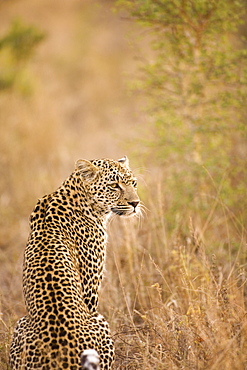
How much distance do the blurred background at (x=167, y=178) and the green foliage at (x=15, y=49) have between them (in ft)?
0.11

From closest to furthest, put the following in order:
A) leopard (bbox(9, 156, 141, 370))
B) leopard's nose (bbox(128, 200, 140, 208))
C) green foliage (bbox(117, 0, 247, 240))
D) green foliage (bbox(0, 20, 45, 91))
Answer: leopard (bbox(9, 156, 141, 370)) < leopard's nose (bbox(128, 200, 140, 208)) < green foliage (bbox(117, 0, 247, 240)) < green foliage (bbox(0, 20, 45, 91))

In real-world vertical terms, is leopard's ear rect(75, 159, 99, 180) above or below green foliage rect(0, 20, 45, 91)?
below

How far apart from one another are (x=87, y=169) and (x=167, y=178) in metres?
3.67

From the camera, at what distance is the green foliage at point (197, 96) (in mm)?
7969

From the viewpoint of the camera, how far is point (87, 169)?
5547mm

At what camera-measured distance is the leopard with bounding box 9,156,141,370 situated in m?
4.27

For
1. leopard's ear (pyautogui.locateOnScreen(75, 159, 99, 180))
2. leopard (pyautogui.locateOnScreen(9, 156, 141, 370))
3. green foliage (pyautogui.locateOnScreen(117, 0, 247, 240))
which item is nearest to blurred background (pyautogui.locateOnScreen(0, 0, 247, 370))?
green foliage (pyautogui.locateOnScreen(117, 0, 247, 240))

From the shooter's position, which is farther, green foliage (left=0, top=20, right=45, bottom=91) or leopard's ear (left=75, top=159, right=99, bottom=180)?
green foliage (left=0, top=20, right=45, bottom=91)

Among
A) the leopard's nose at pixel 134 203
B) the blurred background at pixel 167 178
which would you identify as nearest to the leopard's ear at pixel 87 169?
the leopard's nose at pixel 134 203

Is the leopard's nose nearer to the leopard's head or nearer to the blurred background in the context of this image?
the leopard's head

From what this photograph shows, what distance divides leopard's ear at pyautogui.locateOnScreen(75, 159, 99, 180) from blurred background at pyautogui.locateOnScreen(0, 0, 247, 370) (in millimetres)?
920

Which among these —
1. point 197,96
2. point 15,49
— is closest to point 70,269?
point 197,96

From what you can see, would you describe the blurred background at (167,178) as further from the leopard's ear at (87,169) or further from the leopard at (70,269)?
the leopard's ear at (87,169)

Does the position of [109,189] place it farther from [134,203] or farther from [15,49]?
[15,49]
